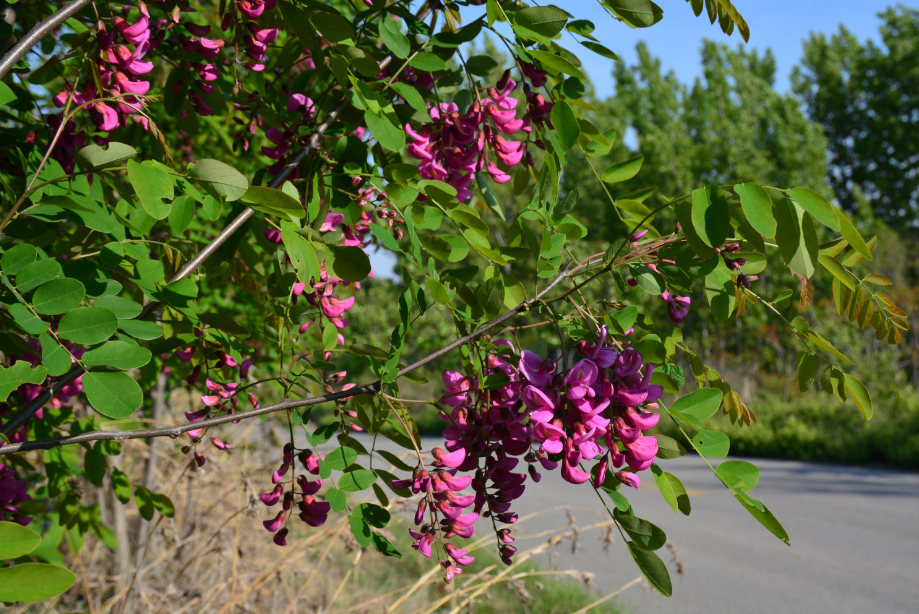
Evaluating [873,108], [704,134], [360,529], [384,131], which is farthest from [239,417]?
[873,108]

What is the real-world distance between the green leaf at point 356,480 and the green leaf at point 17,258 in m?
0.57

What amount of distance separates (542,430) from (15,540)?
23.8 inches

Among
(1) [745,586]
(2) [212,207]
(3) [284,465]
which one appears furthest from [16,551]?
(1) [745,586]

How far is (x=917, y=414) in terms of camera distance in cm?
1140

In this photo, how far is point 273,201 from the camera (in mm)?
838

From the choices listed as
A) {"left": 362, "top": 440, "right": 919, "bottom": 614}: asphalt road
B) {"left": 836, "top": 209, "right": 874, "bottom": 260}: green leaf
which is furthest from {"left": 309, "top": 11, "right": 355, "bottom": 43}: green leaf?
{"left": 362, "top": 440, "right": 919, "bottom": 614}: asphalt road

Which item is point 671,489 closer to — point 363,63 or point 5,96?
point 363,63

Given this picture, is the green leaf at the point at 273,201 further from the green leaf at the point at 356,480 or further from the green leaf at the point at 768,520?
the green leaf at the point at 768,520

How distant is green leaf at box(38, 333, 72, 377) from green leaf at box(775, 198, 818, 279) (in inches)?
37.0

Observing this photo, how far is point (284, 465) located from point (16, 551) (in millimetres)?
441

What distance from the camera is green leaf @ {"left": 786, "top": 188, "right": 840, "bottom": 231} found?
0.71 metres

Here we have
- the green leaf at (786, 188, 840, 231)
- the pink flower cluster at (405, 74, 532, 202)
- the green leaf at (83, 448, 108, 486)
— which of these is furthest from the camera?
the green leaf at (83, 448, 108, 486)

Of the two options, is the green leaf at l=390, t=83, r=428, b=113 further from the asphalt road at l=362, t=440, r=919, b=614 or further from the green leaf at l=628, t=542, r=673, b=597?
the asphalt road at l=362, t=440, r=919, b=614

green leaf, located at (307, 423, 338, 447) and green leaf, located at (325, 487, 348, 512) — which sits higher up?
green leaf, located at (307, 423, 338, 447)
